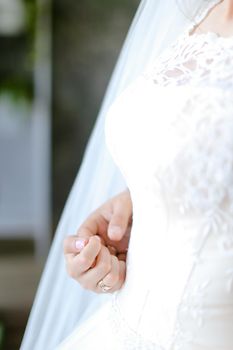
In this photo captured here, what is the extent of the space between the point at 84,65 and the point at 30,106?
41cm

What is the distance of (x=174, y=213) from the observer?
0.73m

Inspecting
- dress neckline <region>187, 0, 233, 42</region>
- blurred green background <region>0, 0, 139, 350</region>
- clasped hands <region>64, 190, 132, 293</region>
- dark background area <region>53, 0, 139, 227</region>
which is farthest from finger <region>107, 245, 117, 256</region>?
dark background area <region>53, 0, 139, 227</region>

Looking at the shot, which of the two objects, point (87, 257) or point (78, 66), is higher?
point (87, 257)

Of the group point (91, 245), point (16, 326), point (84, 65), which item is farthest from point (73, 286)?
point (84, 65)

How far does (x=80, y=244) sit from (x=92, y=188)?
1.00 feet

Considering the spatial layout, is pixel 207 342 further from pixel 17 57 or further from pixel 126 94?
pixel 17 57

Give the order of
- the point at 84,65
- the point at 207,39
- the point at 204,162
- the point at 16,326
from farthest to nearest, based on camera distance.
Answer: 1. the point at 84,65
2. the point at 16,326
3. the point at 207,39
4. the point at 204,162

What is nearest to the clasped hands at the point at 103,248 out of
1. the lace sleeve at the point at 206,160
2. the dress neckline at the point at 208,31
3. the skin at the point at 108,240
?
the skin at the point at 108,240

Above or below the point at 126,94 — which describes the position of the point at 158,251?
below

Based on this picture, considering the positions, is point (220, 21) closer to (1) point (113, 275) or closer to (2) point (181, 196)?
(2) point (181, 196)

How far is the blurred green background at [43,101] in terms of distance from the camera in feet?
9.94

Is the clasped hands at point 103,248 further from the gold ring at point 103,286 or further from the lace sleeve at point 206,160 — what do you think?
the lace sleeve at point 206,160

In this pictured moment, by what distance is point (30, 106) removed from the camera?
3.04 m

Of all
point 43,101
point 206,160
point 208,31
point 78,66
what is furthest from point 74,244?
point 78,66
